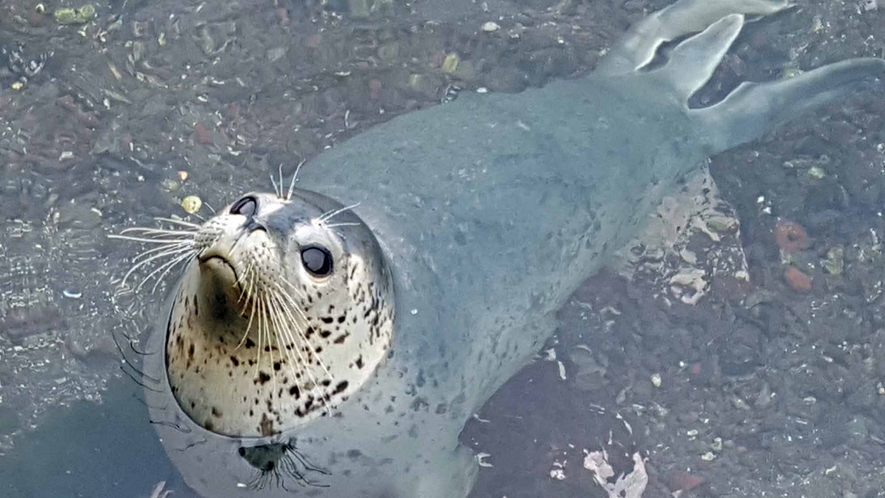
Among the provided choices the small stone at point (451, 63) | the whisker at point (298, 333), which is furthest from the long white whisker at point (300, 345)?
the small stone at point (451, 63)

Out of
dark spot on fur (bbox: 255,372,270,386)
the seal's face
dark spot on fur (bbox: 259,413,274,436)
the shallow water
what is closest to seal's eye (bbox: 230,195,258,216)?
the seal's face

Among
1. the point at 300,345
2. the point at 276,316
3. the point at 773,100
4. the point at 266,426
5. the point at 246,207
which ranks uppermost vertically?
the point at 246,207

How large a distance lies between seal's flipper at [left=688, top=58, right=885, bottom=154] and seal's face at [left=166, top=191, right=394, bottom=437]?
1927 mm

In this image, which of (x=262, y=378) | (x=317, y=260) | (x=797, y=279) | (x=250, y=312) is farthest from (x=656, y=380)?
(x=250, y=312)

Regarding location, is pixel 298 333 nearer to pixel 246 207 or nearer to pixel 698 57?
pixel 246 207

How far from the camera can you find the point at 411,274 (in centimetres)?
273

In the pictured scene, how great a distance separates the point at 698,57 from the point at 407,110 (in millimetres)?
1312

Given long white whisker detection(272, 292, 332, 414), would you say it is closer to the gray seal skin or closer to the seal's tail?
the gray seal skin

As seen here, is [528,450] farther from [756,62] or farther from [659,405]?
[756,62]

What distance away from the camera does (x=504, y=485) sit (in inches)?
136

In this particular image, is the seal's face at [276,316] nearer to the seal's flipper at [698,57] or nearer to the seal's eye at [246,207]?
the seal's eye at [246,207]

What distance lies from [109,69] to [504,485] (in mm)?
2351

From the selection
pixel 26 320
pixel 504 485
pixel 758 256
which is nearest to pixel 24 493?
pixel 26 320

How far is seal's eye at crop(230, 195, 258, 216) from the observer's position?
2.10 meters
